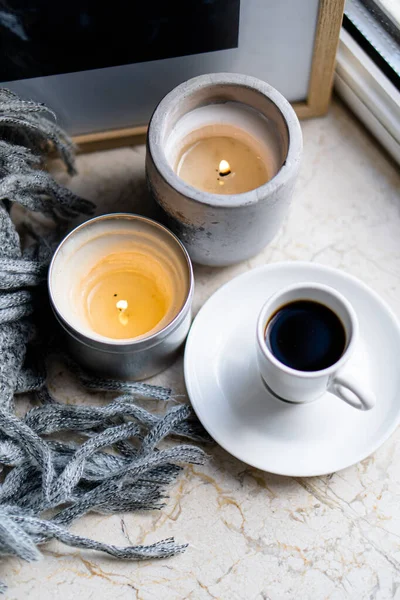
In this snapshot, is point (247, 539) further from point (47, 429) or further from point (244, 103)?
point (244, 103)

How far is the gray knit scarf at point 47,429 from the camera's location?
594mm

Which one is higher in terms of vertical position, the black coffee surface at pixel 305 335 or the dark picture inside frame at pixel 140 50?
the dark picture inside frame at pixel 140 50

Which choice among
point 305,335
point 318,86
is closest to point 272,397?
point 305,335

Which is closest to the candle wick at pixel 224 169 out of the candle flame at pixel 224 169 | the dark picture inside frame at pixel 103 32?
the candle flame at pixel 224 169

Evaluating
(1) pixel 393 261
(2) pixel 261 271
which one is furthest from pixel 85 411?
(1) pixel 393 261

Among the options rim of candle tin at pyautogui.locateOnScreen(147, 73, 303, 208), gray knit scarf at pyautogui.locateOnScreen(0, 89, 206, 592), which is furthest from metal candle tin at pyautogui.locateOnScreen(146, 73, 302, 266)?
gray knit scarf at pyautogui.locateOnScreen(0, 89, 206, 592)

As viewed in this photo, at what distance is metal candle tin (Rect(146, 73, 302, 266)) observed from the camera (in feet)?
1.91

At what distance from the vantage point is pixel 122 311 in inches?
25.2

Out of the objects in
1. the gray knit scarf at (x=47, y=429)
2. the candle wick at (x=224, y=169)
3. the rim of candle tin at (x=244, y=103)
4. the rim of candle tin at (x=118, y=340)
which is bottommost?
the gray knit scarf at (x=47, y=429)

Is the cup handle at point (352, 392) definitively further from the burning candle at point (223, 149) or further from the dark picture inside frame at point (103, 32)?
the dark picture inside frame at point (103, 32)

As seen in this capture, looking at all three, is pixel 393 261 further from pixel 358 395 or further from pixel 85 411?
pixel 85 411

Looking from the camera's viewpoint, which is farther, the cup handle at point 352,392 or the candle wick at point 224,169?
the candle wick at point 224,169

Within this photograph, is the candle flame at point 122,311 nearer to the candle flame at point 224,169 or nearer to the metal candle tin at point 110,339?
the metal candle tin at point 110,339

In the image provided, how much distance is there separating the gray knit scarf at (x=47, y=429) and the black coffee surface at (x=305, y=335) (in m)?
0.10
